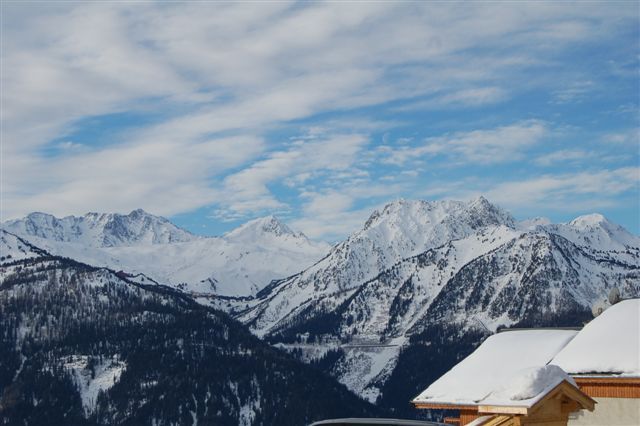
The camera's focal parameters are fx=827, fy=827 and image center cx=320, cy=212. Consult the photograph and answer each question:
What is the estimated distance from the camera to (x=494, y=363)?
21422 mm

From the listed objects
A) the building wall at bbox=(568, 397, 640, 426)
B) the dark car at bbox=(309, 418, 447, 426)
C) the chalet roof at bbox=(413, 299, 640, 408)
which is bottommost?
the dark car at bbox=(309, 418, 447, 426)

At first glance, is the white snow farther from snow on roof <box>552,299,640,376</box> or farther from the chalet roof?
snow on roof <box>552,299,640,376</box>

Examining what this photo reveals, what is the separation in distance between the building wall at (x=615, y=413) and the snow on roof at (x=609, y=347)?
2.22 ft

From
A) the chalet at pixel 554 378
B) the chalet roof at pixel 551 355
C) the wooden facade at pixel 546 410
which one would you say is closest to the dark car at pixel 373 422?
the wooden facade at pixel 546 410

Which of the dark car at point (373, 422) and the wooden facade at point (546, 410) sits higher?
the wooden facade at point (546, 410)

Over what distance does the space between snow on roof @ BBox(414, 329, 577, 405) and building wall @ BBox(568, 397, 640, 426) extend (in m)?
1.84

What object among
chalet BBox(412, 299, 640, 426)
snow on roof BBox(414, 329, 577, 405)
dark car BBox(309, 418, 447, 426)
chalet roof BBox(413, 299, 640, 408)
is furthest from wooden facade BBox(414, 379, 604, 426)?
snow on roof BBox(414, 329, 577, 405)

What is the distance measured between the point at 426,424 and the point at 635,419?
10543 millimetres

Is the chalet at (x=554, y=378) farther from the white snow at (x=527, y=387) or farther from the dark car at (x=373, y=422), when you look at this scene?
the dark car at (x=373, y=422)

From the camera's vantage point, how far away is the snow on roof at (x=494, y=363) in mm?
19703

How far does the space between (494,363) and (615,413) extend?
4075 mm

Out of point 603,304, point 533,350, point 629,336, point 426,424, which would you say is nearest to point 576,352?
point 629,336

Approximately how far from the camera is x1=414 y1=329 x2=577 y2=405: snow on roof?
19703 mm

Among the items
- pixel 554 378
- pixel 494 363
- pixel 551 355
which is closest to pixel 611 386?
pixel 551 355
